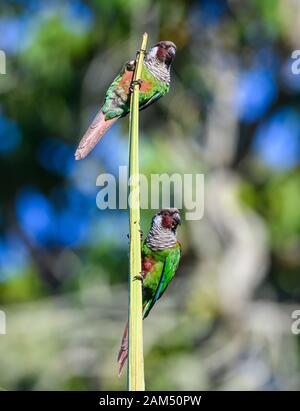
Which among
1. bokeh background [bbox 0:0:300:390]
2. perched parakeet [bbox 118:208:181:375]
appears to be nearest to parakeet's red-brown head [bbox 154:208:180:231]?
perched parakeet [bbox 118:208:181:375]

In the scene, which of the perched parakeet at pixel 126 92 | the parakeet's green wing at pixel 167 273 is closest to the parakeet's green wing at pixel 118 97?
the perched parakeet at pixel 126 92

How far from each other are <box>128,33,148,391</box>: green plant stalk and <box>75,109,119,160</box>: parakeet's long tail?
8 cm

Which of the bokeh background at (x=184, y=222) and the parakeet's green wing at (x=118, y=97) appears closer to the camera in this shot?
the parakeet's green wing at (x=118, y=97)

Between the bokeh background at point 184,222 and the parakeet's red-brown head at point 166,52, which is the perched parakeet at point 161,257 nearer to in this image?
the parakeet's red-brown head at point 166,52

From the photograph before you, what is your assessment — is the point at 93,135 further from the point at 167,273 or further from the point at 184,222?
the point at 184,222

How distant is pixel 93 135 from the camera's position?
1.95 feet

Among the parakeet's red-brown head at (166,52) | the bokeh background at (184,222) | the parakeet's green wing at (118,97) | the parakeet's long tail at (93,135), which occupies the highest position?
the bokeh background at (184,222)

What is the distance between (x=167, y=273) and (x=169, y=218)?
1.8 inches

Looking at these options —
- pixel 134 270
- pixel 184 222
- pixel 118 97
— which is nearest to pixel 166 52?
pixel 118 97

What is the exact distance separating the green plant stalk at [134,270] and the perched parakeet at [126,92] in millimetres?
59

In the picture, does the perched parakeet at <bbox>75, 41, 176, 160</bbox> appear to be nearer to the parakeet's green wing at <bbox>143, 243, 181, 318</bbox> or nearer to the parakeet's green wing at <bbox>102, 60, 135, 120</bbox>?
the parakeet's green wing at <bbox>102, 60, 135, 120</bbox>

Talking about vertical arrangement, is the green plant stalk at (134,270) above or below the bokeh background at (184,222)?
below

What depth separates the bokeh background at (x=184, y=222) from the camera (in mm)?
4230

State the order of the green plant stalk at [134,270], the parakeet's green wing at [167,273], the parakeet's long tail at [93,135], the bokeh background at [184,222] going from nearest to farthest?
the green plant stalk at [134,270] → the parakeet's long tail at [93,135] → the parakeet's green wing at [167,273] → the bokeh background at [184,222]
